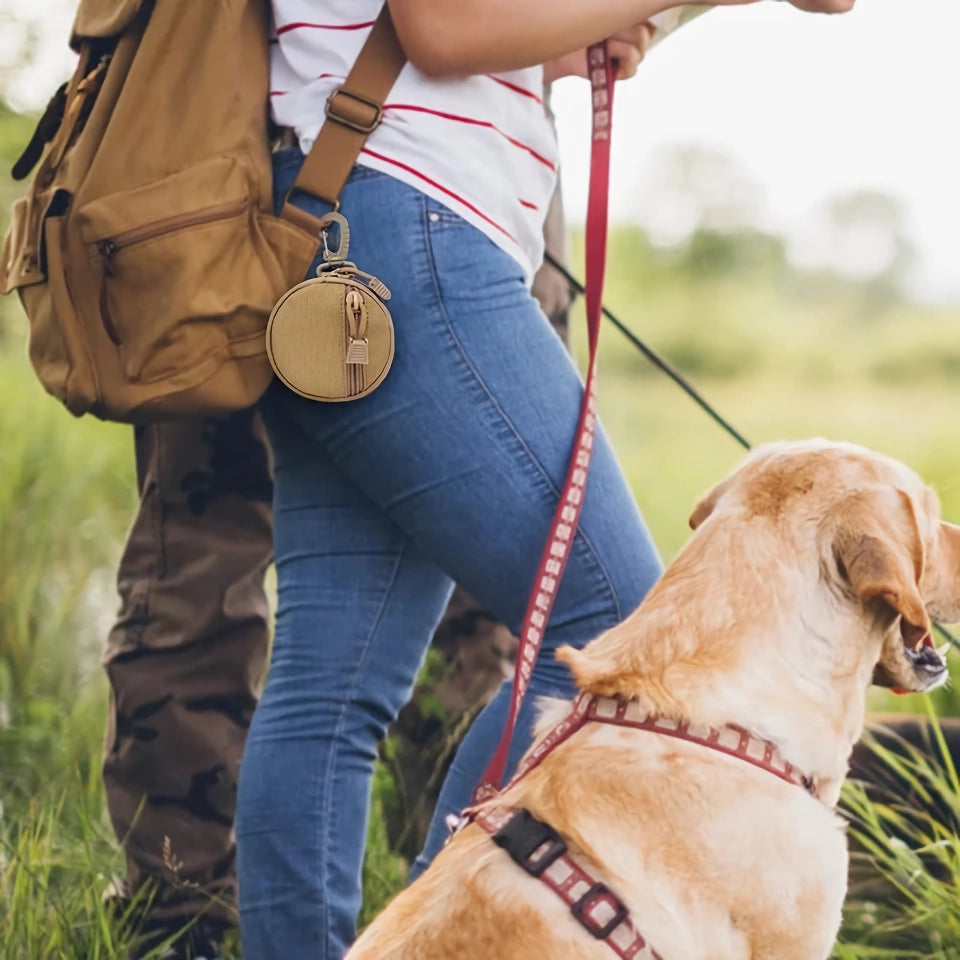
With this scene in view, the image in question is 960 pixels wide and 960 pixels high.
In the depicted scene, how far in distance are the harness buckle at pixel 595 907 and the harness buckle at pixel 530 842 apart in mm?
60

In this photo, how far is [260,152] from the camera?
72.4 inches

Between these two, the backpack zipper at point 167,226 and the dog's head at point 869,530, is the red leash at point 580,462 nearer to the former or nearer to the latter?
the dog's head at point 869,530

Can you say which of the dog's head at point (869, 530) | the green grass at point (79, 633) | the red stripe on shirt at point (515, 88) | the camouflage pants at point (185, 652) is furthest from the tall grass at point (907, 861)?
the red stripe on shirt at point (515, 88)

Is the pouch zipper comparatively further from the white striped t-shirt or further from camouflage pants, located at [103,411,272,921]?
camouflage pants, located at [103,411,272,921]

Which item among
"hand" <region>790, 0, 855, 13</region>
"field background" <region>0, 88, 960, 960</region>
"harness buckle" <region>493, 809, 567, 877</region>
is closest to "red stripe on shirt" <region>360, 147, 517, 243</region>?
"hand" <region>790, 0, 855, 13</region>

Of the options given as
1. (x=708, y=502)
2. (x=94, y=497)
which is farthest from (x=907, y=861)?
(x=94, y=497)

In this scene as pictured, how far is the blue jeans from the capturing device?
176cm

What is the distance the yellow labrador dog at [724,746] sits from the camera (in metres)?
1.58

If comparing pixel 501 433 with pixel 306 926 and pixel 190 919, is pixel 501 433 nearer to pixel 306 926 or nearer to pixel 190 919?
pixel 306 926

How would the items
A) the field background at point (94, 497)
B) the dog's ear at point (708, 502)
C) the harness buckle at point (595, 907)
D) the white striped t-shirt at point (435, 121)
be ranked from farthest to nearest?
the field background at point (94, 497) → the dog's ear at point (708, 502) → the white striped t-shirt at point (435, 121) → the harness buckle at point (595, 907)

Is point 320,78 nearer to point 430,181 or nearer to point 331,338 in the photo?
point 430,181

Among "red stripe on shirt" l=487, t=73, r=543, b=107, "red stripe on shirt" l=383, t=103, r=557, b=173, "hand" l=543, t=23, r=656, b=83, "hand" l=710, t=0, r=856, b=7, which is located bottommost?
"red stripe on shirt" l=383, t=103, r=557, b=173

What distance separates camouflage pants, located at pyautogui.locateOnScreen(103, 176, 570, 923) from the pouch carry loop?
31.0 inches

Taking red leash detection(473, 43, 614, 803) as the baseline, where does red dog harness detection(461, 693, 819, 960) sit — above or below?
below
